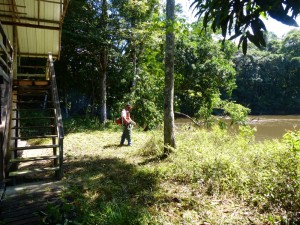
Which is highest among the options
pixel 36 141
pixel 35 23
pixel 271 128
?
pixel 35 23

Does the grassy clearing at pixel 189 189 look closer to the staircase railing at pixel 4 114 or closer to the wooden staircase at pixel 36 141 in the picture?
the wooden staircase at pixel 36 141

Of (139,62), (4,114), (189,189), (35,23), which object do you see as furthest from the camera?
(139,62)

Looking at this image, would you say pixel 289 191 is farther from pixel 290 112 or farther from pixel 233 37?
pixel 290 112

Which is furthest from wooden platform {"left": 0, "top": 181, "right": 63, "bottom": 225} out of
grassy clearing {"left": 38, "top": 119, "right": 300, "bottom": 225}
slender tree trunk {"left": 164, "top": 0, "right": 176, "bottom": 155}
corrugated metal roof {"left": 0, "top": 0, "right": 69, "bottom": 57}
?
corrugated metal roof {"left": 0, "top": 0, "right": 69, "bottom": 57}

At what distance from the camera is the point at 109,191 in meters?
5.27

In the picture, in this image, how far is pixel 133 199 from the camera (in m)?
4.84

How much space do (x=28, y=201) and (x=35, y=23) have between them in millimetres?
6327

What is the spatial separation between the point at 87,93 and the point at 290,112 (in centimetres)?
3845

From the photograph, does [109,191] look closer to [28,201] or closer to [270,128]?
[28,201]

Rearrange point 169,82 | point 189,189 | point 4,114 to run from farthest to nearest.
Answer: point 169,82, point 4,114, point 189,189

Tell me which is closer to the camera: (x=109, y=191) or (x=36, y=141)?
(x=109, y=191)

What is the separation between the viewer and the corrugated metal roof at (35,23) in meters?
7.47

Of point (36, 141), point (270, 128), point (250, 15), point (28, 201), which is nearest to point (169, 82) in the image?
point (28, 201)

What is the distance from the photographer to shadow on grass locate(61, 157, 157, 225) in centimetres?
404
